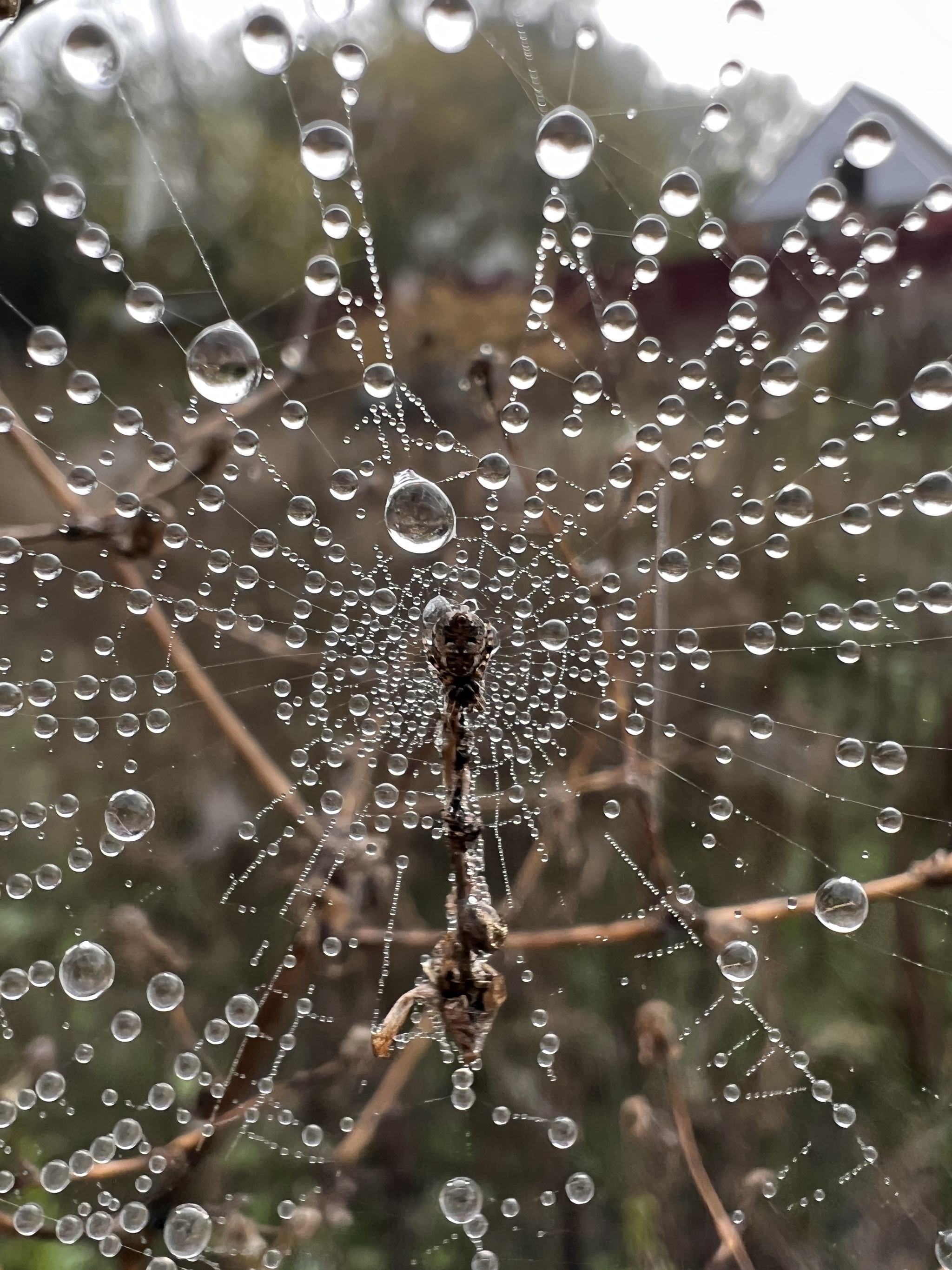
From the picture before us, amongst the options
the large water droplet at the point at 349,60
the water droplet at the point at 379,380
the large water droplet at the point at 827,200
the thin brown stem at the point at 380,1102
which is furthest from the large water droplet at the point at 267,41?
the thin brown stem at the point at 380,1102

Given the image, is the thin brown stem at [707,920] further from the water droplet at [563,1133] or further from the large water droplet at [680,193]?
the large water droplet at [680,193]

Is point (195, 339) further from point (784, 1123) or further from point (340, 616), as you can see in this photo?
point (784, 1123)

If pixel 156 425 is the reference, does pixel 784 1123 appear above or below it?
below

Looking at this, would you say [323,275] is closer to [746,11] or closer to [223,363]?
[223,363]

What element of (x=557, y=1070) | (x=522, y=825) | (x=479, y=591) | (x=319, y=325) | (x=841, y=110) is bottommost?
(x=557, y=1070)

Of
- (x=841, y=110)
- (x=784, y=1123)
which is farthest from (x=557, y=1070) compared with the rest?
(x=841, y=110)

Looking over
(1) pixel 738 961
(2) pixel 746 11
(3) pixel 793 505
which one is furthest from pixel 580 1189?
(2) pixel 746 11
